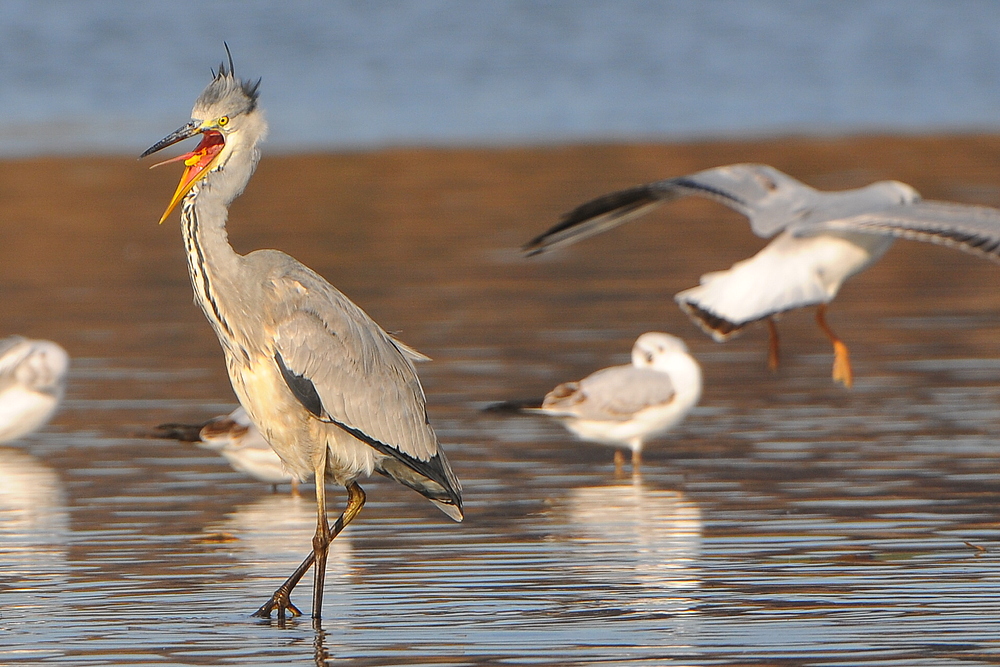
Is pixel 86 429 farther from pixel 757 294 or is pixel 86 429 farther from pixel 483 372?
pixel 757 294

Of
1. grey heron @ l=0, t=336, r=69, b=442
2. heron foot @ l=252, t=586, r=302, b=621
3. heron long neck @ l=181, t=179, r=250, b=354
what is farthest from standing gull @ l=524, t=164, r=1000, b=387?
heron foot @ l=252, t=586, r=302, b=621

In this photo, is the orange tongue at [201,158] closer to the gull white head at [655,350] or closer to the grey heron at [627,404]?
the grey heron at [627,404]

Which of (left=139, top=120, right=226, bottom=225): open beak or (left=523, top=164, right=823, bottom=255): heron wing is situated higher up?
(left=523, top=164, right=823, bottom=255): heron wing

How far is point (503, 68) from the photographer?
39000 mm

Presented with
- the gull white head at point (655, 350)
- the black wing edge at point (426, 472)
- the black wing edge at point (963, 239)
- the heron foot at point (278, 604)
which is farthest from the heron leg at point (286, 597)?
the black wing edge at point (963, 239)

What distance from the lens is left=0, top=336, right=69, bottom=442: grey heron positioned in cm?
1077

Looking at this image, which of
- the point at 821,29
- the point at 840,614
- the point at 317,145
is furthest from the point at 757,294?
the point at 821,29

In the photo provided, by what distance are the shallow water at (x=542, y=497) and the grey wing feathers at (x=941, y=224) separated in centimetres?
102

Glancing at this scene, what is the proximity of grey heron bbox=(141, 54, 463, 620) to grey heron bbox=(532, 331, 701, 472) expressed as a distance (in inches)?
109

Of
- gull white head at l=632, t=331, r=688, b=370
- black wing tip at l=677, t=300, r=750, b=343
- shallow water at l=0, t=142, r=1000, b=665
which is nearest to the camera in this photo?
shallow water at l=0, t=142, r=1000, b=665

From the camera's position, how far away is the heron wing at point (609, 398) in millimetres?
10227

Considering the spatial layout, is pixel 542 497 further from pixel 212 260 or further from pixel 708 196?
pixel 708 196

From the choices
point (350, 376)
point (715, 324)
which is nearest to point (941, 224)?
point (715, 324)

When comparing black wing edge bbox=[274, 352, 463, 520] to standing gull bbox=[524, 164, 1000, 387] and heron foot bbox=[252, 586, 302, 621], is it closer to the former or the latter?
heron foot bbox=[252, 586, 302, 621]
